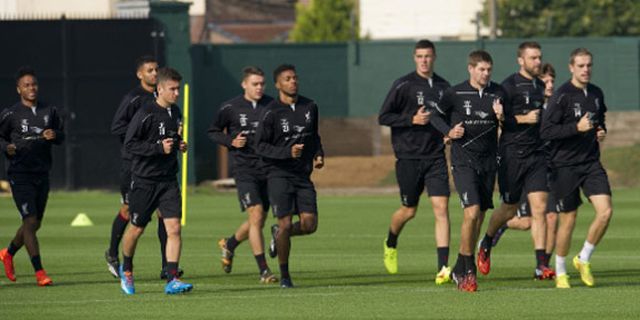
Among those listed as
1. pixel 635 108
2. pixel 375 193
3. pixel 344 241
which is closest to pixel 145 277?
pixel 344 241

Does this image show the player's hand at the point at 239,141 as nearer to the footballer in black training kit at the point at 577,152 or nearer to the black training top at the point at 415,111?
the black training top at the point at 415,111

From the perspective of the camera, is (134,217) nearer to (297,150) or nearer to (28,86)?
(297,150)

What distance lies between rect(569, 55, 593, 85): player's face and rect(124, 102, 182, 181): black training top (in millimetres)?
3658

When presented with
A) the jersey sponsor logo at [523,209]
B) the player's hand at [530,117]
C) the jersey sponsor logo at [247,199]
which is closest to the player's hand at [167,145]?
the jersey sponsor logo at [247,199]

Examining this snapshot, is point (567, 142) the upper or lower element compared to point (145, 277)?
upper

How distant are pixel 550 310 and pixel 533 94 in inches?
145

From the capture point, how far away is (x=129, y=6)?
52.4m

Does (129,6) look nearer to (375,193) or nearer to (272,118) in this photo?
(375,193)

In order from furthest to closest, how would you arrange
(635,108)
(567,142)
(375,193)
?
1. (635,108)
2. (375,193)
3. (567,142)

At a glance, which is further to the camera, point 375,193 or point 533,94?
point 375,193

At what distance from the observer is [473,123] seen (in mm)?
16016

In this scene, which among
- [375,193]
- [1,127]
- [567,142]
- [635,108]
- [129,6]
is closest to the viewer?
[567,142]

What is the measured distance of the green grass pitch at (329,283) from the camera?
1402 centimetres

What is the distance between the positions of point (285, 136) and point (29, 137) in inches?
107
